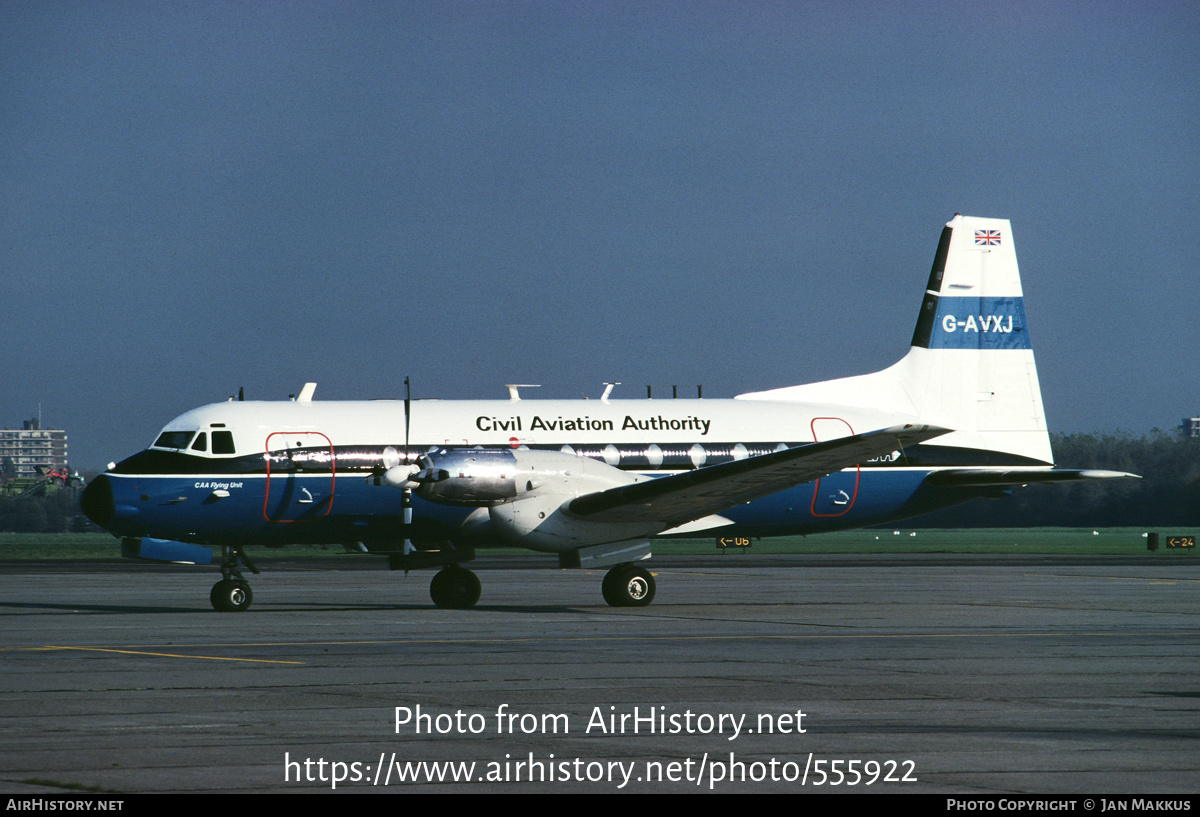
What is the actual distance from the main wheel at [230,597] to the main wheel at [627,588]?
592 cm

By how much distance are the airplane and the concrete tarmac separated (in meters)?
1.21

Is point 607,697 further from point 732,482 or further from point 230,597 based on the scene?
point 230,597

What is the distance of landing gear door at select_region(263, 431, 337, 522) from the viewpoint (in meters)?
24.1

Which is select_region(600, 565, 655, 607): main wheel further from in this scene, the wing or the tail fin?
the tail fin

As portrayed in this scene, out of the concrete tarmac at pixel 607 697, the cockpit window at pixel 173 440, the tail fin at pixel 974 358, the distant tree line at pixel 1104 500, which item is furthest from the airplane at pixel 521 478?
the distant tree line at pixel 1104 500

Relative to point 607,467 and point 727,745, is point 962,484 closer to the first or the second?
point 607,467

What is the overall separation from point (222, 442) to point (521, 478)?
16.5 ft

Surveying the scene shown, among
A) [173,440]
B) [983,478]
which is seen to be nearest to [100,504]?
[173,440]

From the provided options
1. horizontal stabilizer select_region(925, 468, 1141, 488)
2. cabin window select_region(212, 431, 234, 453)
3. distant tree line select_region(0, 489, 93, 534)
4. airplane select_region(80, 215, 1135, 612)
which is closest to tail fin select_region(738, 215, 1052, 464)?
airplane select_region(80, 215, 1135, 612)

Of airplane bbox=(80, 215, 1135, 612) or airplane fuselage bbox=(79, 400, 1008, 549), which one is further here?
airplane fuselage bbox=(79, 400, 1008, 549)

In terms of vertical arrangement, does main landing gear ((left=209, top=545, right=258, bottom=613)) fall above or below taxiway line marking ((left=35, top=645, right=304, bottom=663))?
above

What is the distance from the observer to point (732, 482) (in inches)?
915

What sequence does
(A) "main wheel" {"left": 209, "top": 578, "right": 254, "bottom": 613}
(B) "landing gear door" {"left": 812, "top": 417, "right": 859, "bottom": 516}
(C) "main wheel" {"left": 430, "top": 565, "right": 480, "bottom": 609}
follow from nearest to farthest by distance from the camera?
1. (A) "main wheel" {"left": 209, "top": 578, "right": 254, "bottom": 613}
2. (C) "main wheel" {"left": 430, "top": 565, "right": 480, "bottom": 609}
3. (B) "landing gear door" {"left": 812, "top": 417, "right": 859, "bottom": 516}

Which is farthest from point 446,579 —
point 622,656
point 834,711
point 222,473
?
point 834,711
